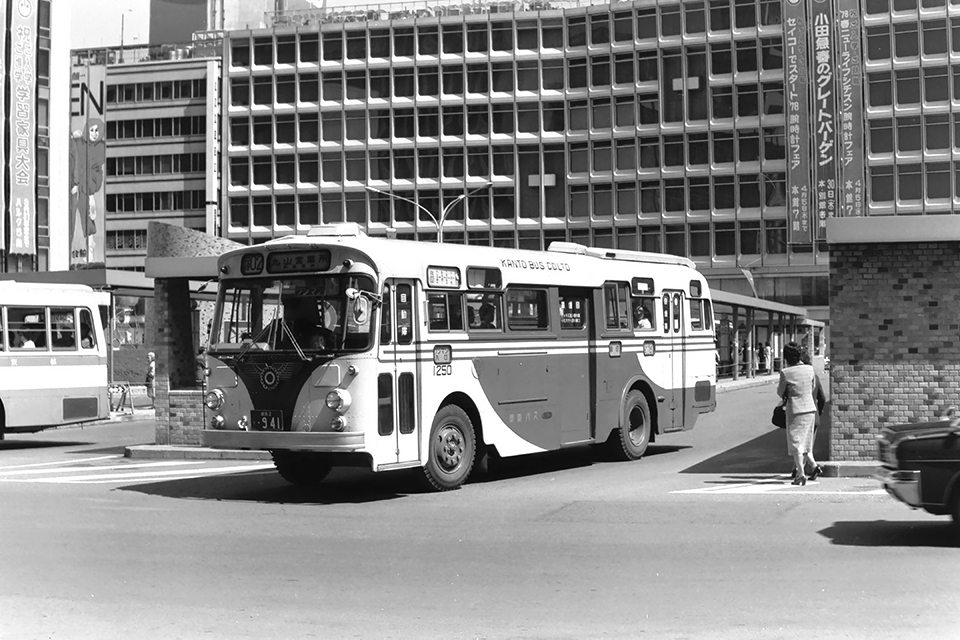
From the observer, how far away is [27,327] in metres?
23.6

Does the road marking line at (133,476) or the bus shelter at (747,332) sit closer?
the road marking line at (133,476)

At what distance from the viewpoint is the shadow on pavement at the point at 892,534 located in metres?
11.0

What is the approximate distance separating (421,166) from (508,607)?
78.9 metres

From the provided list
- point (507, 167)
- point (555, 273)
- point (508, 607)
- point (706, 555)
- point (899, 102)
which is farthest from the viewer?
point (507, 167)

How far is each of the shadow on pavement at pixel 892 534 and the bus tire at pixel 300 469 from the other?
6880 mm

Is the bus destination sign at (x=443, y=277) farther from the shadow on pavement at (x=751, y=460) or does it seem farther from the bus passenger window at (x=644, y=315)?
the bus passenger window at (x=644, y=315)

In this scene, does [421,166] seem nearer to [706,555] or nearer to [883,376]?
[883,376]

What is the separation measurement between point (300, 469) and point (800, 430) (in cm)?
633

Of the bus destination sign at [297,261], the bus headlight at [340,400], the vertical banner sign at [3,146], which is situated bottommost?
the bus headlight at [340,400]

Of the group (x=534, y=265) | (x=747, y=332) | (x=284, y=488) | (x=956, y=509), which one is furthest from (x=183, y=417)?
(x=747, y=332)

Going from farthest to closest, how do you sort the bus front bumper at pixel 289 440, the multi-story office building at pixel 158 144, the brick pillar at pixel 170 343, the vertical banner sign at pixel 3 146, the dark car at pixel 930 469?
the multi-story office building at pixel 158 144 → the vertical banner sign at pixel 3 146 → the brick pillar at pixel 170 343 → the bus front bumper at pixel 289 440 → the dark car at pixel 930 469

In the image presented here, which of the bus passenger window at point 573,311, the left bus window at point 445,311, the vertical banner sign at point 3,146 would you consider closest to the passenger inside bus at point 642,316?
the bus passenger window at point 573,311

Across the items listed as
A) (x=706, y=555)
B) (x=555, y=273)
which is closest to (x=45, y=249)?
(x=555, y=273)

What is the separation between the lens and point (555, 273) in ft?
59.2
